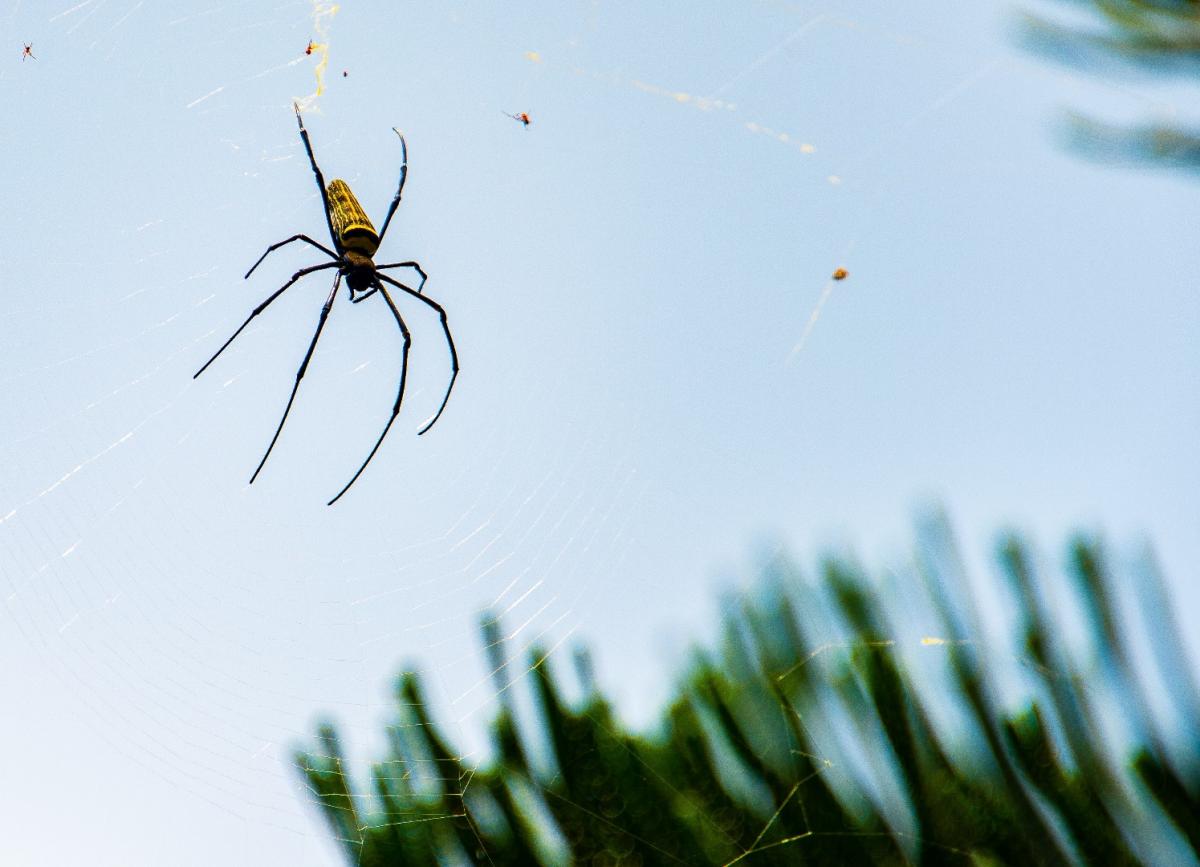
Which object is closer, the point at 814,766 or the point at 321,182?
the point at 814,766

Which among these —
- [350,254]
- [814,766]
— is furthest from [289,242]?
[814,766]

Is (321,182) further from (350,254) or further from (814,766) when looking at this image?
(814,766)

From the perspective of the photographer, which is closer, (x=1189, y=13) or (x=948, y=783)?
(x=1189, y=13)

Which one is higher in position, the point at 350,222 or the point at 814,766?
the point at 350,222

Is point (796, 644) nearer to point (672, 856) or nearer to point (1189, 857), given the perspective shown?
point (672, 856)

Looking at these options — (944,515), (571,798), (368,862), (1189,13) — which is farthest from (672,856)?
(1189,13)

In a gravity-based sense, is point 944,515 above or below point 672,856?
above

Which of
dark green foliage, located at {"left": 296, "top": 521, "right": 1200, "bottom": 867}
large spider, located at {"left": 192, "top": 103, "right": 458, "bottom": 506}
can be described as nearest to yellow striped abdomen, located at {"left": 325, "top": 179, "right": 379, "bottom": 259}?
large spider, located at {"left": 192, "top": 103, "right": 458, "bottom": 506}

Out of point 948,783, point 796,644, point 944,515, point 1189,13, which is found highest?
point 1189,13

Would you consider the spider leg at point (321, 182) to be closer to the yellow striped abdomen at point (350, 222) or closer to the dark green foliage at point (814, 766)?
the yellow striped abdomen at point (350, 222)
